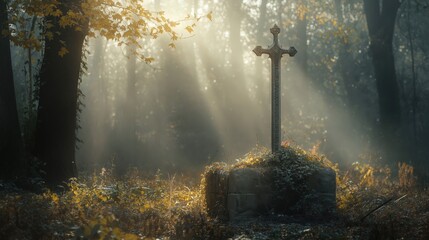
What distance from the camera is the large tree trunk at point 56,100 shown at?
1275 centimetres

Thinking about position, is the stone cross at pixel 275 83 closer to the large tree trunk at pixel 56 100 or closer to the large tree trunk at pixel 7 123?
the large tree trunk at pixel 56 100

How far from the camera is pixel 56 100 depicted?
12773mm

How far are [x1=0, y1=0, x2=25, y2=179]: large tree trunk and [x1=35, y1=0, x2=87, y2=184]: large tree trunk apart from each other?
2.32 feet

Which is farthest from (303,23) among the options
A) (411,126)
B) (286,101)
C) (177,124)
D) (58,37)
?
(58,37)

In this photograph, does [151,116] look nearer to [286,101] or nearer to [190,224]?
[286,101]

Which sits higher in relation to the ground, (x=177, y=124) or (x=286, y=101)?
(x=286, y=101)

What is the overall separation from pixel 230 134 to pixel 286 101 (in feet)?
34.3

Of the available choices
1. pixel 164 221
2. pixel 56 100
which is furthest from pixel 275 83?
pixel 164 221

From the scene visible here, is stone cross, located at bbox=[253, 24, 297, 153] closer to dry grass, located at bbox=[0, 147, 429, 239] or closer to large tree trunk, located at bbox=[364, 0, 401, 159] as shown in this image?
dry grass, located at bbox=[0, 147, 429, 239]

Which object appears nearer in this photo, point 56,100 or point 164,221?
point 164,221

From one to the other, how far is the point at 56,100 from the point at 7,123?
1185 mm

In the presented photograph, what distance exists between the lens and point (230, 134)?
1262 inches

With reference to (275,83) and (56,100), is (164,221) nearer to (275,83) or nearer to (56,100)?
(56,100)

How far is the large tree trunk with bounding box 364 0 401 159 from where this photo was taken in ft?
80.1
